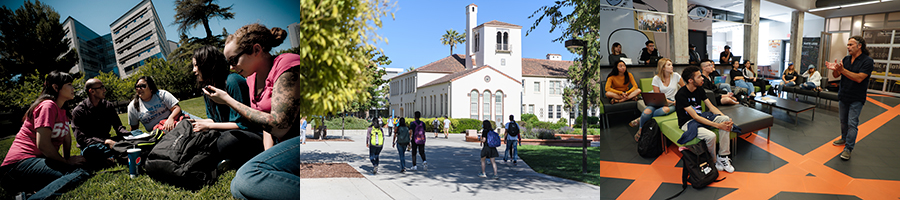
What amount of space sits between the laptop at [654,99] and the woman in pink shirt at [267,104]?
3.46 meters

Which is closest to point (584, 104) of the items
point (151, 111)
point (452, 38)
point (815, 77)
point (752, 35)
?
point (452, 38)

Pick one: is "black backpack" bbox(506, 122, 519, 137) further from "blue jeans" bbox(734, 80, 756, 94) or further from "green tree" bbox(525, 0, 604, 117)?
"blue jeans" bbox(734, 80, 756, 94)

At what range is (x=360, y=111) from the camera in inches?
157

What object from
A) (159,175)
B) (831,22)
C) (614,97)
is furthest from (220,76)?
(831,22)

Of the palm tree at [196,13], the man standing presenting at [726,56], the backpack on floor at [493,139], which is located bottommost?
the backpack on floor at [493,139]

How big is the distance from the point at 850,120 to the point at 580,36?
296 cm

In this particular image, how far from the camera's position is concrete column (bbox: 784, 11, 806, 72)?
4992 mm

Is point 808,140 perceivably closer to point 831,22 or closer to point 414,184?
point 831,22

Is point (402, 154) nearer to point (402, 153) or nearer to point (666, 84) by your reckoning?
point (402, 153)

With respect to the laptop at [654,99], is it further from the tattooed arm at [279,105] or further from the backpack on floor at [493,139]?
the tattooed arm at [279,105]

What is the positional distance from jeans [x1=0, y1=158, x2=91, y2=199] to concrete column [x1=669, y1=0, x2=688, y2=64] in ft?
17.6

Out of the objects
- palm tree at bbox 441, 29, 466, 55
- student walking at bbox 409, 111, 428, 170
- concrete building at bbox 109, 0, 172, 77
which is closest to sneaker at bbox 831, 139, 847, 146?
palm tree at bbox 441, 29, 466, 55

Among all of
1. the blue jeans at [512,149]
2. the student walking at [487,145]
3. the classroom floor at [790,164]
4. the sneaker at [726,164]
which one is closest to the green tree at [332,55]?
the student walking at [487,145]

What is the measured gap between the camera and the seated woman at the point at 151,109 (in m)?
3.46
